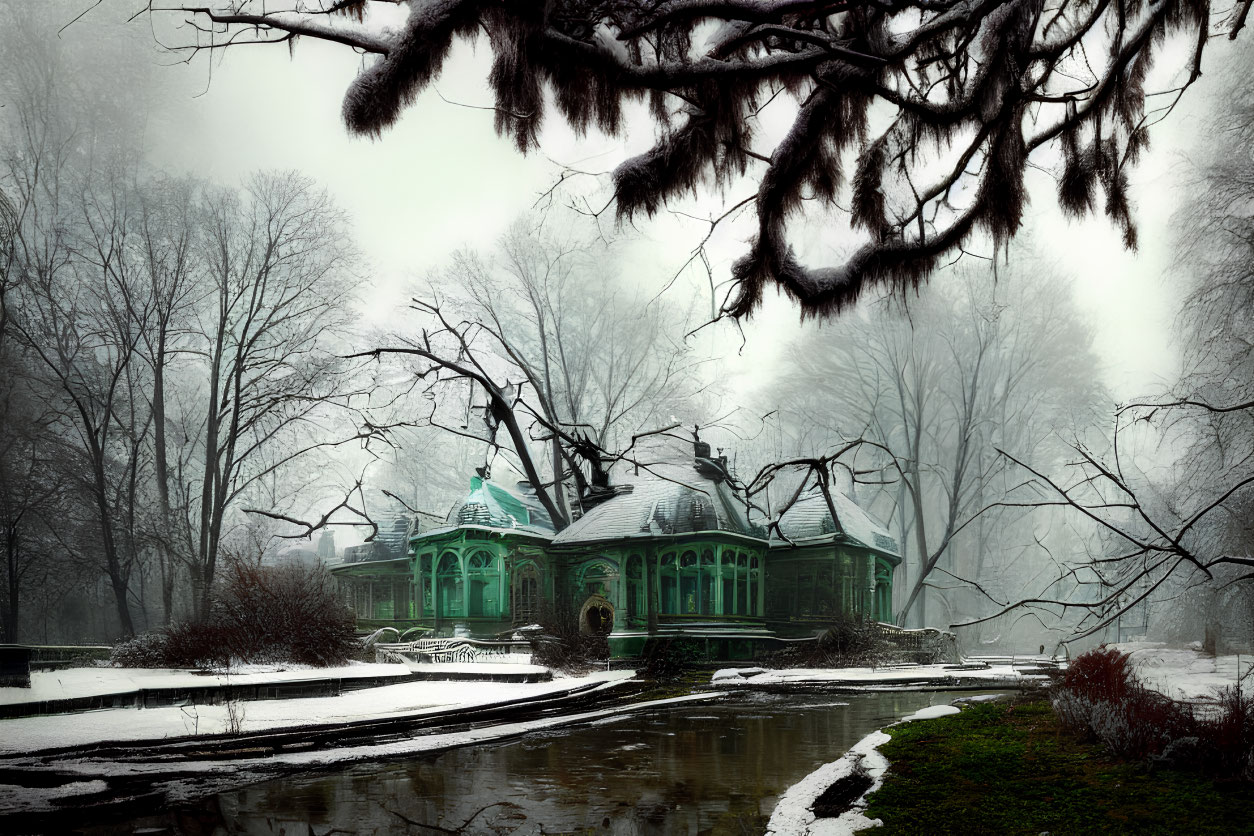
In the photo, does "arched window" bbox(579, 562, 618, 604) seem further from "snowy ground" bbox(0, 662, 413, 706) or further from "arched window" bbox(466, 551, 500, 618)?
"snowy ground" bbox(0, 662, 413, 706)

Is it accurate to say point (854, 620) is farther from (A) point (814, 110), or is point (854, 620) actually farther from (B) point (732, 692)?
(A) point (814, 110)

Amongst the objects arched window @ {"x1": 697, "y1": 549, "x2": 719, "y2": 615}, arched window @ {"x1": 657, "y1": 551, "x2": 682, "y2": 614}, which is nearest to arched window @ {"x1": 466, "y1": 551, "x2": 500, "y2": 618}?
arched window @ {"x1": 657, "y1": 551, "x2": 682, "y2": 614}

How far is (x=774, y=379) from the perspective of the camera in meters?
38.2

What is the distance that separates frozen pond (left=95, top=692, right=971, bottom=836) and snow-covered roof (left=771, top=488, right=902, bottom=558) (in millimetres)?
13596

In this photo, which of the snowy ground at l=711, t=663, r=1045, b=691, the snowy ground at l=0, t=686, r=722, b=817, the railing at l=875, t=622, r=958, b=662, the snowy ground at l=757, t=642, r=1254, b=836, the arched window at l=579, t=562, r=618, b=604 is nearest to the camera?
the snowy ground at l=757, t=642, r=1254, b=836

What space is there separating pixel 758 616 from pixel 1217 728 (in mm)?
16546

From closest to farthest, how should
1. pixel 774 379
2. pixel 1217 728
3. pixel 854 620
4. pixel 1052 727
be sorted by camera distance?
pixel 1217 728 < pixel 1052 727 < pixel 854 620 < pixel 774 379

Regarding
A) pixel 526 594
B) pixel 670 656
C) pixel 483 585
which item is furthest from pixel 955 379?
pixel 483 585

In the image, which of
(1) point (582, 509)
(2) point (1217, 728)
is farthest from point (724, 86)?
(1) point (582, 509)

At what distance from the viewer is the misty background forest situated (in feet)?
22.9

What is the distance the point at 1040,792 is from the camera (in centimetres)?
543

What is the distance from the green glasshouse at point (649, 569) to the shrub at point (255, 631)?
5.11m

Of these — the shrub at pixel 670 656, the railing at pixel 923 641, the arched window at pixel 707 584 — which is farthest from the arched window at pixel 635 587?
the railing at pixel 923 641

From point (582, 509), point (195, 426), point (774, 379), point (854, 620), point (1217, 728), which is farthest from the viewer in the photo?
point (774, 379)
